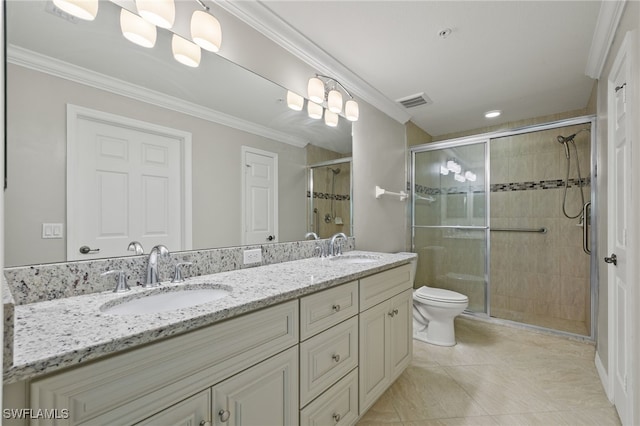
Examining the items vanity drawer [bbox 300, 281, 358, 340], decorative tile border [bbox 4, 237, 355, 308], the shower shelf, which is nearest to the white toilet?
the shower shelf

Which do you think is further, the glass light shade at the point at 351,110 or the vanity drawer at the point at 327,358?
the glass light shade at the point at 351,110

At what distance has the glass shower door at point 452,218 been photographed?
126 inches

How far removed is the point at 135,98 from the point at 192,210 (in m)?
0.53

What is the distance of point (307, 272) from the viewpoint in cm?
152

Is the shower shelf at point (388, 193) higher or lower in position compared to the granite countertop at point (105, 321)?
higher

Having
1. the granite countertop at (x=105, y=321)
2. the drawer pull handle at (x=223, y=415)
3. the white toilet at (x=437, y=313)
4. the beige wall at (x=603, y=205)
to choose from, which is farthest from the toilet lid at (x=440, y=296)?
the drawer pull handle at (x=223, y=415)

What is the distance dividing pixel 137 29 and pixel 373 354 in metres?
1.97

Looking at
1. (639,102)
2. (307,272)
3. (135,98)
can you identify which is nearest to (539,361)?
(639,102)

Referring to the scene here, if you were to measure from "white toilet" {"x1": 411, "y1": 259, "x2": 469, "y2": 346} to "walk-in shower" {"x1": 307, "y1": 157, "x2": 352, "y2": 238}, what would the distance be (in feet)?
2.38

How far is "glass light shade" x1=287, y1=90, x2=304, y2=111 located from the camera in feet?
6.34

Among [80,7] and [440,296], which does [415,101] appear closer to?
[440,296]

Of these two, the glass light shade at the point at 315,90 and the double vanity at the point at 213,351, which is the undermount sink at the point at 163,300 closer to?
the double vanity at the point at 213,351

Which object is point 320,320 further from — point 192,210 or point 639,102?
point 639,102

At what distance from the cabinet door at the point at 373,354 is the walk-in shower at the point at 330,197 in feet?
2.32
